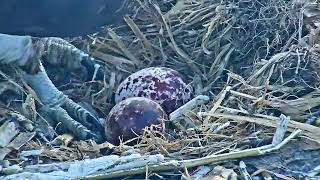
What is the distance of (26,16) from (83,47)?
624mm

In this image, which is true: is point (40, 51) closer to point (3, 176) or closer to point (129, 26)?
point (129, 26)

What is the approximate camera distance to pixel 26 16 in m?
2.41

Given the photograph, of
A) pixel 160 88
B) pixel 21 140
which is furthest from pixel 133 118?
pixel 21 140

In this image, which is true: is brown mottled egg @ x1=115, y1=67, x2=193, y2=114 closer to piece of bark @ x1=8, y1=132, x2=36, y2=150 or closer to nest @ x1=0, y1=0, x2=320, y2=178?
nest @ x1=0, y1=0, x2=320, y2=178

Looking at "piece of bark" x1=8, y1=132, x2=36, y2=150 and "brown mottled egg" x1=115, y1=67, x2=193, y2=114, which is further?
"brown mottled egg" x1=115, y1=67, x2=193, y2=114

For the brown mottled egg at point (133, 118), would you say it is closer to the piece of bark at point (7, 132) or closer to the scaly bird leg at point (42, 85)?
Result: the scaly bird leg at point (42, 85)

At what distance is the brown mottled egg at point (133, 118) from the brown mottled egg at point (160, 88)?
109mm

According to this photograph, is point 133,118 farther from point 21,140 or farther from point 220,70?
point 220,70

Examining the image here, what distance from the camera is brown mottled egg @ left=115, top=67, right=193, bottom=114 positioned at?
2.51m

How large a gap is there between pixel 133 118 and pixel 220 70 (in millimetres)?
486

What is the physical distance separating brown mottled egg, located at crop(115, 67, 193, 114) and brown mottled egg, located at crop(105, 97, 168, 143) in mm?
109

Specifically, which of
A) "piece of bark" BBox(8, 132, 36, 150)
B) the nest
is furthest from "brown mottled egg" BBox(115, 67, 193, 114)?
"piece of bark" BBox(8, 132, 36, 150)

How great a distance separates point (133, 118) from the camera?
235cm

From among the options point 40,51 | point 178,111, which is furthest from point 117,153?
point 40,51
